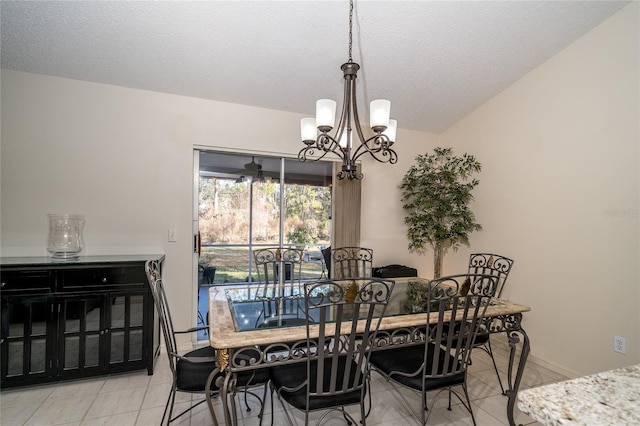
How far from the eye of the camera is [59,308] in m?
2.41

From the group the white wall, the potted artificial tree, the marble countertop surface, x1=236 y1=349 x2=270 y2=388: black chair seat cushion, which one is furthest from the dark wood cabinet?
the white wall

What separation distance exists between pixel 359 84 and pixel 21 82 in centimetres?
300

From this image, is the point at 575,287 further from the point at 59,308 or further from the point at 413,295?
the point at 59,308

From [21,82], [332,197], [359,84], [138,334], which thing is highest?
[359,84]

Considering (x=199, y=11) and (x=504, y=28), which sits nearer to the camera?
(x=199, y=11)

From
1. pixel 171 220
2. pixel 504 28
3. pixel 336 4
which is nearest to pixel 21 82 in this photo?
pixel 171 220

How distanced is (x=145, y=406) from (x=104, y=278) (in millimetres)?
1026

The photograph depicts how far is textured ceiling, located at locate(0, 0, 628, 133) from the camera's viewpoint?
2.27 meters

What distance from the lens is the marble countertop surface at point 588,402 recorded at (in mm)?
628

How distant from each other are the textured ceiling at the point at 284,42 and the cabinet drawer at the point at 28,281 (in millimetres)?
1713

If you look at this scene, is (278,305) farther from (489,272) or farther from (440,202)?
(440,202)

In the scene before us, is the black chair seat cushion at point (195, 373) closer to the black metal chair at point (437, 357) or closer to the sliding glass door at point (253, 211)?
the black metal chair at point (437, 357)

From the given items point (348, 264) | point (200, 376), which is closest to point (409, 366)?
point (200, 376)

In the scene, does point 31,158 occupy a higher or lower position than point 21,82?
lower
